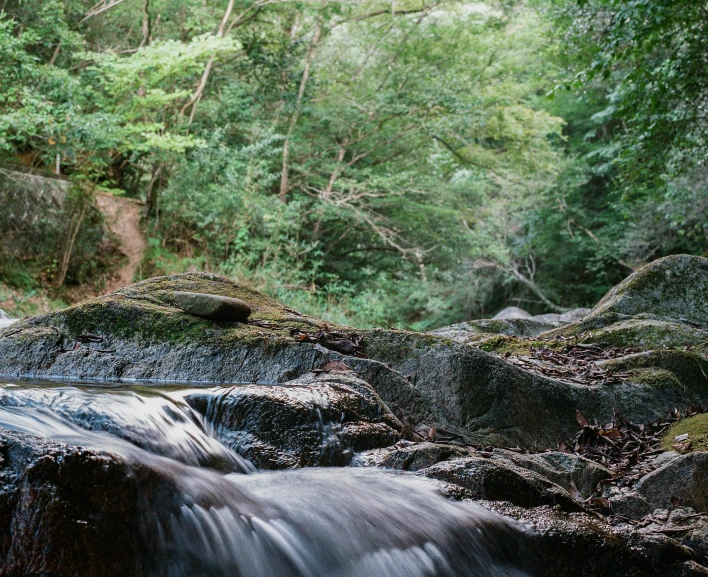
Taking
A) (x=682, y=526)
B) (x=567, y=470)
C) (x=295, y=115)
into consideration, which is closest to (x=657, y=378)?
(x=567, y=470)

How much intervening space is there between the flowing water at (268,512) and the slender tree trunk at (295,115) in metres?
16.4

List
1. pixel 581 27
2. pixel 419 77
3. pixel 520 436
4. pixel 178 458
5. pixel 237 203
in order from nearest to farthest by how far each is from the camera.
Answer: pixel 178 458
pixel 520 436
pixel 581 27
pixel 237 203
pixel 419 77

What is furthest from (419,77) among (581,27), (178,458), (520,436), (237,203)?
(178,458)

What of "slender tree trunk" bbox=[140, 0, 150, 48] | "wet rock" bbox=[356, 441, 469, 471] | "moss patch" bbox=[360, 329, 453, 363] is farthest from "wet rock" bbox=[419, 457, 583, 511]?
"slender tree trunk" bbox=[140, 0, 150, 48]

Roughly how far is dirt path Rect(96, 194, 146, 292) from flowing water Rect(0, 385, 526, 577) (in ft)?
49.8

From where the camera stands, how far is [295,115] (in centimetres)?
1977

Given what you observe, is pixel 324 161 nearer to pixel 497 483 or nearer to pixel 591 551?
pixel 497 483

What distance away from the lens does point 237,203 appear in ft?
56.6

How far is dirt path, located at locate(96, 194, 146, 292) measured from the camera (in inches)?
708

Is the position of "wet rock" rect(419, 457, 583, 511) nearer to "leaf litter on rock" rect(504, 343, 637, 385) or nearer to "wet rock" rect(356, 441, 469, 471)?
"wet rock" rect(356, 441, 469, 471)

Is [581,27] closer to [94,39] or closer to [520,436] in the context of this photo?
[520,436]

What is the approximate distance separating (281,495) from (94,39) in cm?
2061

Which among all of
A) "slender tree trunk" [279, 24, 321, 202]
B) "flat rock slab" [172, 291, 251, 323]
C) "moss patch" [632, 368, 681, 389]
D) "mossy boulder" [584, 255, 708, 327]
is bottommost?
"moss patch" [632, 368, 681, 389]

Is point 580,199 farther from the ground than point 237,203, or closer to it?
farther from the ground
